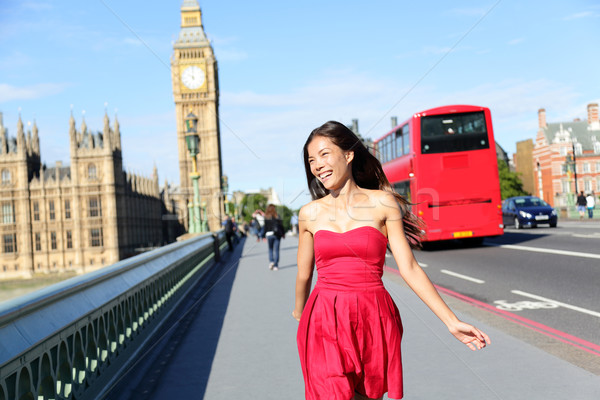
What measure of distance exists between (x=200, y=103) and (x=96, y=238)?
108 ft

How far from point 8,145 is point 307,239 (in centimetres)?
11139

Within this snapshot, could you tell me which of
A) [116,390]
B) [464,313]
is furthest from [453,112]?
[116,390]

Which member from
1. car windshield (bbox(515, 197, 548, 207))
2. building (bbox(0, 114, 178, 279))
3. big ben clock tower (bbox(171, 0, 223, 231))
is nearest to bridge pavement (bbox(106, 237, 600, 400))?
car windshield (bbox(515, 197, 548, 207))

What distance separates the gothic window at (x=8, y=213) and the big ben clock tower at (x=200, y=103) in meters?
29.8

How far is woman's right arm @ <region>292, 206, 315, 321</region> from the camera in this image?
8.99 feet

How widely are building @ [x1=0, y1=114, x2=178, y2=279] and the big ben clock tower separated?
726 inches

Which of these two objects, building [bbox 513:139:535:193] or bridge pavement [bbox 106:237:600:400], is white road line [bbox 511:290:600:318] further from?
building [bbox 513:139:535:193]

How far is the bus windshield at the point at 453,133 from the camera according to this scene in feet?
57.8

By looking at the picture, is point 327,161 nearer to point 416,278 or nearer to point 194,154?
point 416,278

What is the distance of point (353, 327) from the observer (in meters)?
2.50

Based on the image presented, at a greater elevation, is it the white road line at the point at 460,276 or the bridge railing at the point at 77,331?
the bridge railing at the point at 77,331

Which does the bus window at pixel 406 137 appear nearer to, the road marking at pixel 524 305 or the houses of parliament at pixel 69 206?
the road marking at pixel 524 305

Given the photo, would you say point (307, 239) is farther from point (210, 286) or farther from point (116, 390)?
point (210, 286)

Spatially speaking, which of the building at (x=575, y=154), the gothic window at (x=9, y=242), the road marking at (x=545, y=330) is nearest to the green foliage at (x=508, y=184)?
the building at (x=575, y=154)
